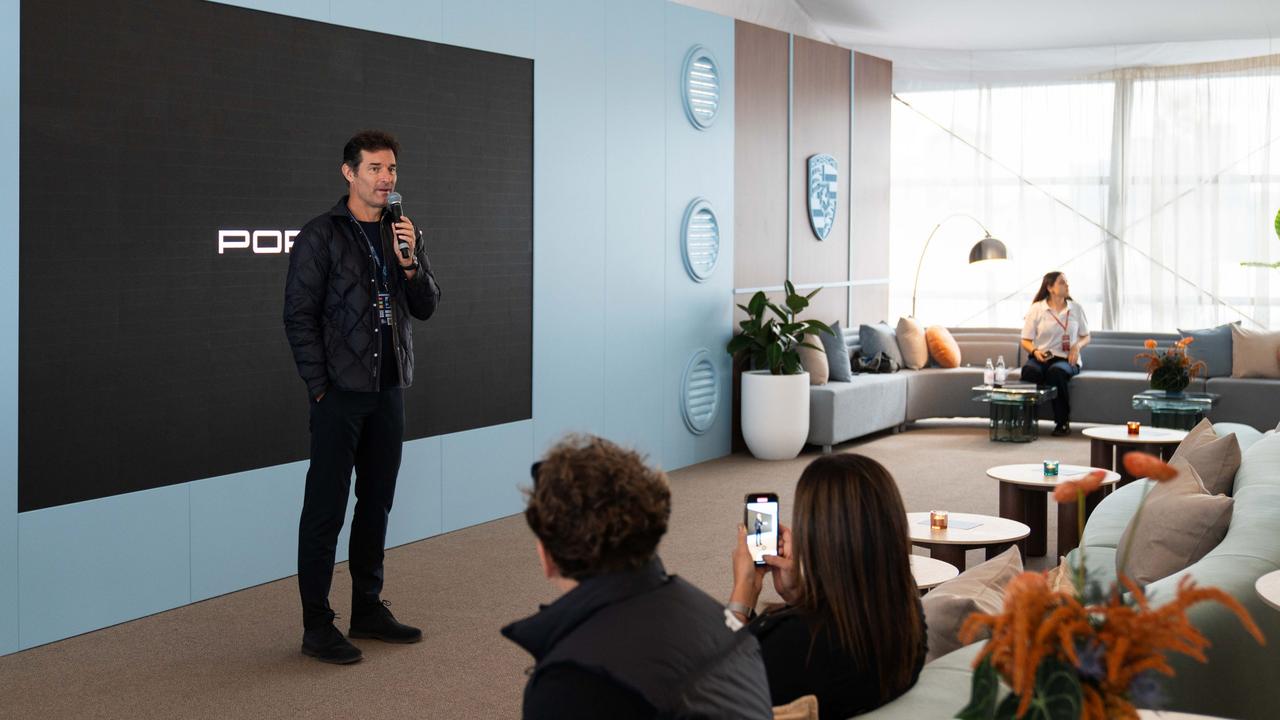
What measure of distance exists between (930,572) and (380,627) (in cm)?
194

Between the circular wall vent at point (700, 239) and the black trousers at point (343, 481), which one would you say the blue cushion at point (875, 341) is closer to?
the circular wall vent at point (700, 239)

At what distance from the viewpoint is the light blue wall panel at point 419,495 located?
5844 mm

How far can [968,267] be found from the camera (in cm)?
1208

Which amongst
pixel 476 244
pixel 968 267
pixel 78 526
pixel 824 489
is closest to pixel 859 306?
pixel 968 267

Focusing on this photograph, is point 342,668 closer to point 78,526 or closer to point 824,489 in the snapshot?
point 78,526

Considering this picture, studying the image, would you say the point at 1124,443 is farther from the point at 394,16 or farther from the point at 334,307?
the point at 334,307

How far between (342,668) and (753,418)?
442 cm

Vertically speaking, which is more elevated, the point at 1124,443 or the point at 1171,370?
the point at 1171,370

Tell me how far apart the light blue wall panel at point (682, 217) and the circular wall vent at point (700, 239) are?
0.16 ft

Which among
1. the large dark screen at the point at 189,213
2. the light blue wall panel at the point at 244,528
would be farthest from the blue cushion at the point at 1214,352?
the light blue wall panel at the point at 244,528

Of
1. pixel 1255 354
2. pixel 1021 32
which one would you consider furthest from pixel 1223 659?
pixel 1021 32

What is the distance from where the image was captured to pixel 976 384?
9.86 meters

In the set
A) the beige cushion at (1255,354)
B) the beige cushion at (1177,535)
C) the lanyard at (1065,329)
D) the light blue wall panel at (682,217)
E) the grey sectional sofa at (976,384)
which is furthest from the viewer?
the lanyard at (1065,329)

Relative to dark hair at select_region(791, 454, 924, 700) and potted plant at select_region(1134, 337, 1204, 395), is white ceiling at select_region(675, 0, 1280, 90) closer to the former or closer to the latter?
potted plant at select_region(1134, 337, 1204, 395)
